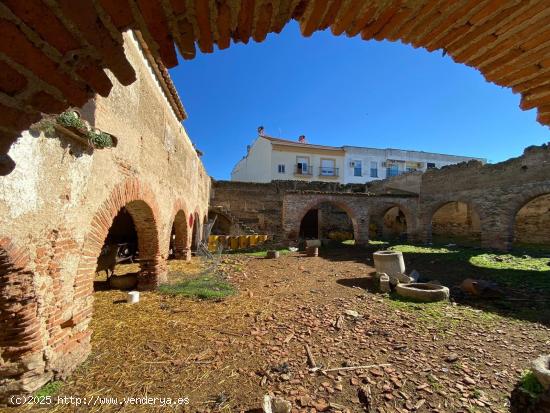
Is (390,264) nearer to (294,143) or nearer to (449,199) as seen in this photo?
(449,199)

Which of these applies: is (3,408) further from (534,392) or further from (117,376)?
(534,392)

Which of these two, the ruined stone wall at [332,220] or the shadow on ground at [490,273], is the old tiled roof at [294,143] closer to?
the ruined stone wall at [332,220]

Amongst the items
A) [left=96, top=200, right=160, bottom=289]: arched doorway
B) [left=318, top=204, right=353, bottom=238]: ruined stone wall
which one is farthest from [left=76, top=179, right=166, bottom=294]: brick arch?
[left=318, top=204, right=353, bottom=238]: ruined stone wall

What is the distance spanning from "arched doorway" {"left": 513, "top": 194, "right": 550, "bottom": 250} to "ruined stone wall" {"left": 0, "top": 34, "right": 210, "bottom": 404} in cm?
2151

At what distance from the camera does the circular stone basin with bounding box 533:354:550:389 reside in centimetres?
262

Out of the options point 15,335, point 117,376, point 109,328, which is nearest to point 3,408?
point 15,335

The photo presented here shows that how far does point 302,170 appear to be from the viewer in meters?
30.5

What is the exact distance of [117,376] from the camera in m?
3.49

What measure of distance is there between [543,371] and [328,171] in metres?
29.9

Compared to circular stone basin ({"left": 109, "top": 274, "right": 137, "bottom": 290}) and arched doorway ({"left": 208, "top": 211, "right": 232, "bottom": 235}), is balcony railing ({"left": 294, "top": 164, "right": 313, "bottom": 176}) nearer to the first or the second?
arched doorway ({"left": 208, "top": 211, "right": 232, "bottom": 235})

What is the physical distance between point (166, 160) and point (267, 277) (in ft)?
16.0

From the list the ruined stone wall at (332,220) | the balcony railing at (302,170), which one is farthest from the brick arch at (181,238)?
the balcony railing at (302,170)

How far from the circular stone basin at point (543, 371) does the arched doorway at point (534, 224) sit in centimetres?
1810

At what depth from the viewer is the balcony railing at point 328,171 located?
31.5 metres
